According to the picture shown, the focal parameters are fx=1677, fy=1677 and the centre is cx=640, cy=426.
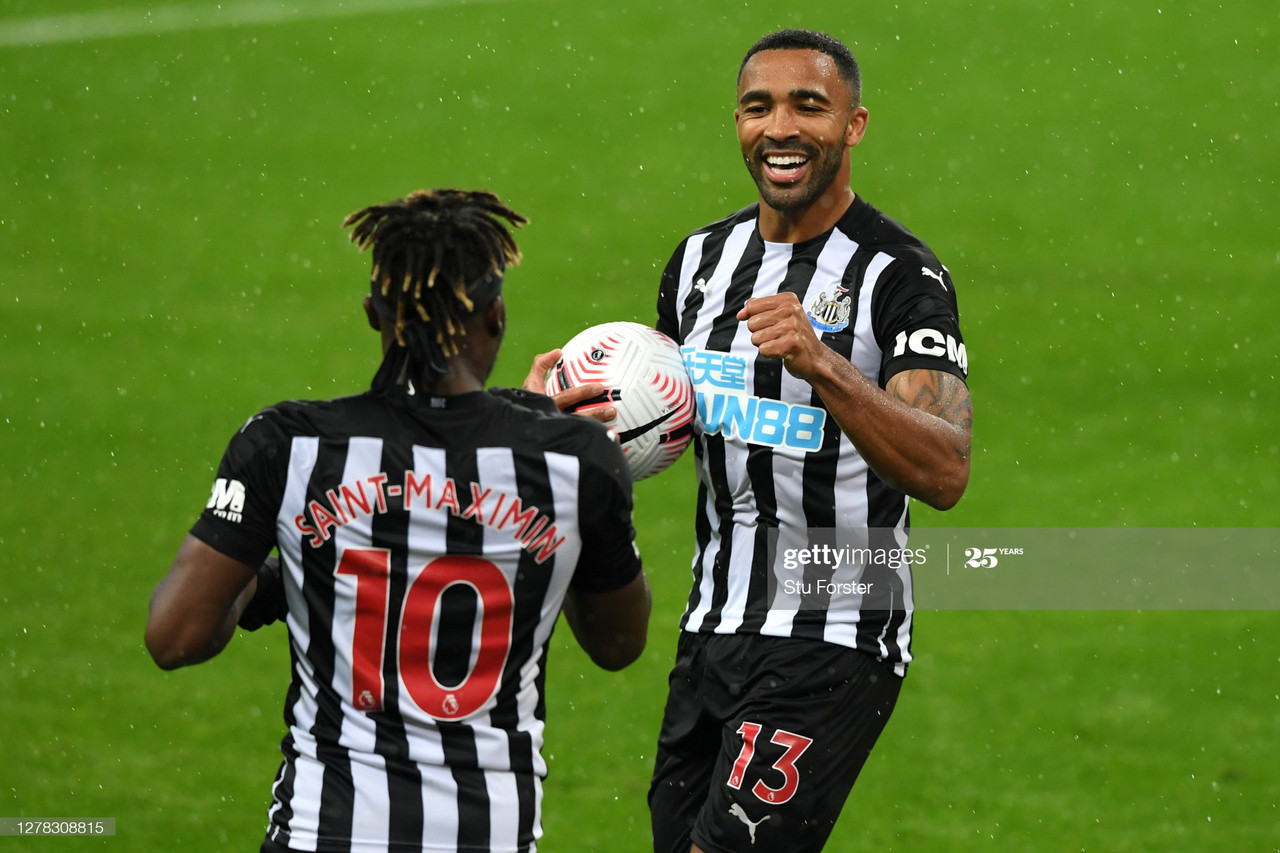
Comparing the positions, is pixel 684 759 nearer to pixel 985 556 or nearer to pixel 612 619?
pixel 612 619

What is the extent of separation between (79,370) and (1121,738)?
25.6ft

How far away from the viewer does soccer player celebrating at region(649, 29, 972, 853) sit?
14.3 ft

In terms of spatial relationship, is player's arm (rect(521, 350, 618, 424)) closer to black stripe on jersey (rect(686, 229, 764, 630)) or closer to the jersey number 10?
black stripe on jersey (rect(686, 229, 764, 630))

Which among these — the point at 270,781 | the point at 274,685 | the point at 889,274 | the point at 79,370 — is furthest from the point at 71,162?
the point at 889,274

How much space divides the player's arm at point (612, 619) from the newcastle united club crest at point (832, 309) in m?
1.19

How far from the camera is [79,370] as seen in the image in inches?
467

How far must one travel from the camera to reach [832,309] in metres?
4.53

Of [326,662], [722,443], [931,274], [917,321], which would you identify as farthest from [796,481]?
[326,662]

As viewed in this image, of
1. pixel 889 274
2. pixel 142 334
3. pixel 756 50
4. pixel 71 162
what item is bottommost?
pixel 889 274

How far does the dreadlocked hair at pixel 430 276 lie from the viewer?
3.32 meters

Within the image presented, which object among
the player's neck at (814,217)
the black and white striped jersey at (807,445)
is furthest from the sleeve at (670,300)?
the player's neck at (814,217)

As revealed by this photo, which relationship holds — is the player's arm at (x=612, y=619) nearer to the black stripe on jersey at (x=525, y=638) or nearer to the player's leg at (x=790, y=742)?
the black stripe on jersey at (x=525, y=638)

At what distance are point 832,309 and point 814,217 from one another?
0.34 meters

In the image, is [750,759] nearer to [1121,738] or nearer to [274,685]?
[1121,738]
